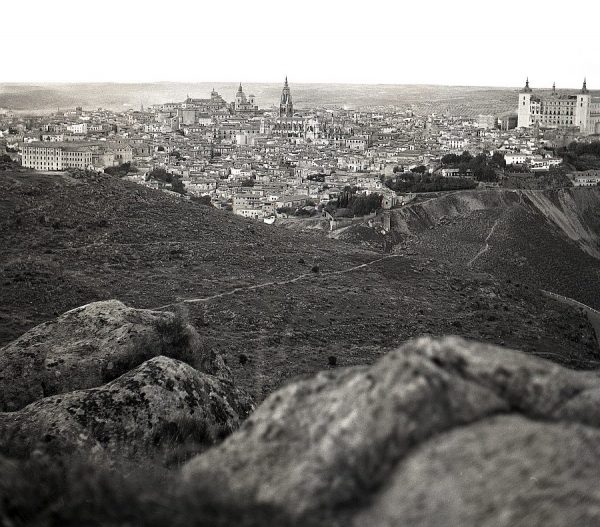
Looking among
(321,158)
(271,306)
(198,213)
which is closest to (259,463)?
→ (271,306)

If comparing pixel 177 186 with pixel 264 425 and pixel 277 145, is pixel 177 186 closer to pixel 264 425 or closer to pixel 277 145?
pixel 277 145

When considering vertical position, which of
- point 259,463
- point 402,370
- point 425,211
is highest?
point 402,370

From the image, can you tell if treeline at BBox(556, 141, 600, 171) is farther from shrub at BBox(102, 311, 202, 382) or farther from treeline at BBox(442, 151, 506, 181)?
shrub at BBox(102, 311, 202, 382)

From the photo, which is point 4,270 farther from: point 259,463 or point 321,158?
point 321,158

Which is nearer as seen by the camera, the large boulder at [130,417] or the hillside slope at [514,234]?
the large boulder at [130,417]

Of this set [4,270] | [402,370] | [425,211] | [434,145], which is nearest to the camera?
[402,370]

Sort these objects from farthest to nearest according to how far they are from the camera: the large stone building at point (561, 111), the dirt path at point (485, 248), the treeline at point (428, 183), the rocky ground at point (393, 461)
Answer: the large stone building at point (561, 111), the treeline at point (428, 183), the dirt path at point (485, 248), the rocky ground at point (393, 461)

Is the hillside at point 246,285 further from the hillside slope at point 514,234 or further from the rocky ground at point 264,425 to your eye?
the hillside slope at point 514,234

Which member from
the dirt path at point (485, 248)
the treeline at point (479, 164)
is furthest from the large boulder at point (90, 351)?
the treeline at point (479, 164)

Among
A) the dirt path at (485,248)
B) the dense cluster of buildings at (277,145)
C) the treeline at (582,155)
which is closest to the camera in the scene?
Result: the dirt path at (485,248)
